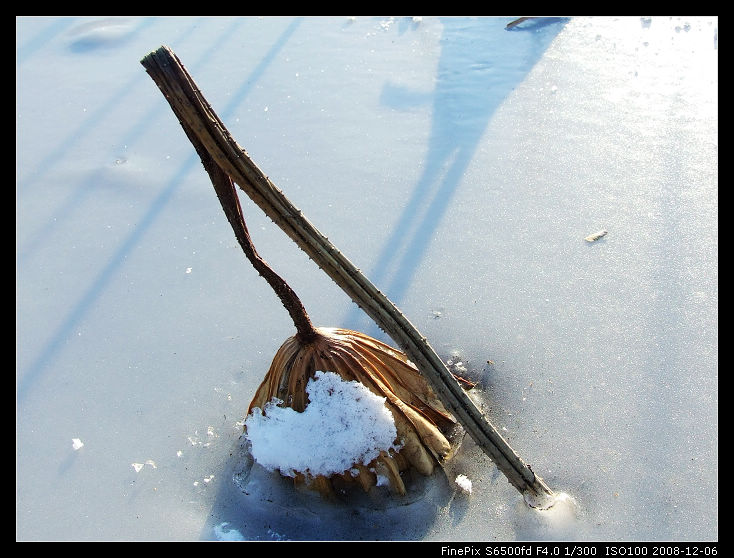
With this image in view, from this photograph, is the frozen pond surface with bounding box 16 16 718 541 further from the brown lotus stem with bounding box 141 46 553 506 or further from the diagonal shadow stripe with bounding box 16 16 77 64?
the brown lotus stem with bounding box 141 46 553 506

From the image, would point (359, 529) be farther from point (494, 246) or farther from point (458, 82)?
point (458, 82)

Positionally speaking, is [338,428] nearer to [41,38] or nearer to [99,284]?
[99,284]

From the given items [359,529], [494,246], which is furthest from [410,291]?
[359,529]

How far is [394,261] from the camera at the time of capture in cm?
188

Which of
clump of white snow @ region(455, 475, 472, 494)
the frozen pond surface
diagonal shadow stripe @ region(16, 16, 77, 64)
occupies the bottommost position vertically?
clump of white snow @ region(455, 475, 472, 494)

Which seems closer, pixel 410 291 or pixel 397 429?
pixel 397 429

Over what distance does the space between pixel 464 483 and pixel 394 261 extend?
0.68 m

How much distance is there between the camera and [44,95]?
2.64m

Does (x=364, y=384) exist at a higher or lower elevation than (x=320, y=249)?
lower

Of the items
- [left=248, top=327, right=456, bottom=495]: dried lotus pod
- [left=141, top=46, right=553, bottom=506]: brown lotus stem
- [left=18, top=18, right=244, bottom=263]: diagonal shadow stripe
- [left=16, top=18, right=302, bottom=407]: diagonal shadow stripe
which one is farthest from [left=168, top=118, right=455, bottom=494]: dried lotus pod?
[left=18, top=18, right=244, bottom=263]: diagonal shadow stripe

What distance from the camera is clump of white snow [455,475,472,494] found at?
139 centimetres

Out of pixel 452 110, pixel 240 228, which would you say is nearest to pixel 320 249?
pixel 240 228

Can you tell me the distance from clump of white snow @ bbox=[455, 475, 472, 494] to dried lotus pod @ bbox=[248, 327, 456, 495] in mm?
56
